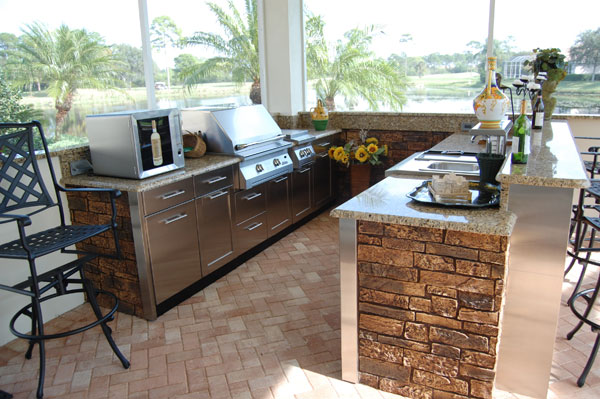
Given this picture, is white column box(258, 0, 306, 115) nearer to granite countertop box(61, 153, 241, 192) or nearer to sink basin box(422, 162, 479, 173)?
granite countertop box(61, 153, 241, 192)

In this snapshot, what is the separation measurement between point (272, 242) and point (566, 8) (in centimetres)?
339

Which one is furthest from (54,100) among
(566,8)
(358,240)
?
(566,8)

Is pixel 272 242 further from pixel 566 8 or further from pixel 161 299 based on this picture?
pixel 566 8

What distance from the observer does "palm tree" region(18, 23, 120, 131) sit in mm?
3078

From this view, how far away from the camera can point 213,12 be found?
4.52 m

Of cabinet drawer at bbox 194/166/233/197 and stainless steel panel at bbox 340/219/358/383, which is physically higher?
cabinet drawer at bbox 194/166/233/197

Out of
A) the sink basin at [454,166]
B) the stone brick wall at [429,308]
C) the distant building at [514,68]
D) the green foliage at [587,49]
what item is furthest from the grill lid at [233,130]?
the green foliage at [587,49]

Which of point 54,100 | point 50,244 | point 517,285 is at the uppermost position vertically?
point 54,100

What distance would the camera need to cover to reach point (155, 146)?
3006 mm

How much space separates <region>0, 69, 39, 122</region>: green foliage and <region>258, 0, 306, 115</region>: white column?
8.36ft

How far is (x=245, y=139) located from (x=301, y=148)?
0.79 meters

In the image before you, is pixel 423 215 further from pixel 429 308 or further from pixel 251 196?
pixel 251 196

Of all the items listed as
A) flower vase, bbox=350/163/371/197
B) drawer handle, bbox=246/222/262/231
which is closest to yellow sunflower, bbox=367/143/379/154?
flower vase, bbox=350/163/371/197

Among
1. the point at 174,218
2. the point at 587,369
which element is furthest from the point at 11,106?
the point at 587,369
